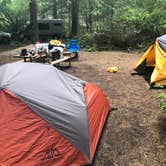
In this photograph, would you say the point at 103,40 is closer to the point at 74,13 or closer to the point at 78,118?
the point at 74,13

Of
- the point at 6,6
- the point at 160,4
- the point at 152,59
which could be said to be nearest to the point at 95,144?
the point at 152,59

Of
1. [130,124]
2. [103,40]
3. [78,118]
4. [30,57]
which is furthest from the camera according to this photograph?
[103,40]

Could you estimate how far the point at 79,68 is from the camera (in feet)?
34.7

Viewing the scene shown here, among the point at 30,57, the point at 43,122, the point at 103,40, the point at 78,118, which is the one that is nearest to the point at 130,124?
the point at 78,118

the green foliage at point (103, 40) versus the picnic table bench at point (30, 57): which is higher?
the green foliage at point (103, 40)

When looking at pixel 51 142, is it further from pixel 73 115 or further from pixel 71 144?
pixel 73 115

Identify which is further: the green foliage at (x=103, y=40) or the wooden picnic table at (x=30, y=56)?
the green foliage at (x=103, y=40)

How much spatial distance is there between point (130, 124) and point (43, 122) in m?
2.07

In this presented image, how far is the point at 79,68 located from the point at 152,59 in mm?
2861

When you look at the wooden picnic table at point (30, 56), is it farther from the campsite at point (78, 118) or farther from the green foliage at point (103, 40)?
the green foliage at point (103, 40)

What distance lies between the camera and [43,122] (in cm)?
401

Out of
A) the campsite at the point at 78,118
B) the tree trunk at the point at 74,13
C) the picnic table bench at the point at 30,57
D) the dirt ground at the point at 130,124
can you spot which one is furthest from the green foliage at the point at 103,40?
the campsite at the point at 78,118

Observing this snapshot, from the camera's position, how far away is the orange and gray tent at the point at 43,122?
373 cm

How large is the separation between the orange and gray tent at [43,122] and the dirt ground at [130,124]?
312 millimetres
